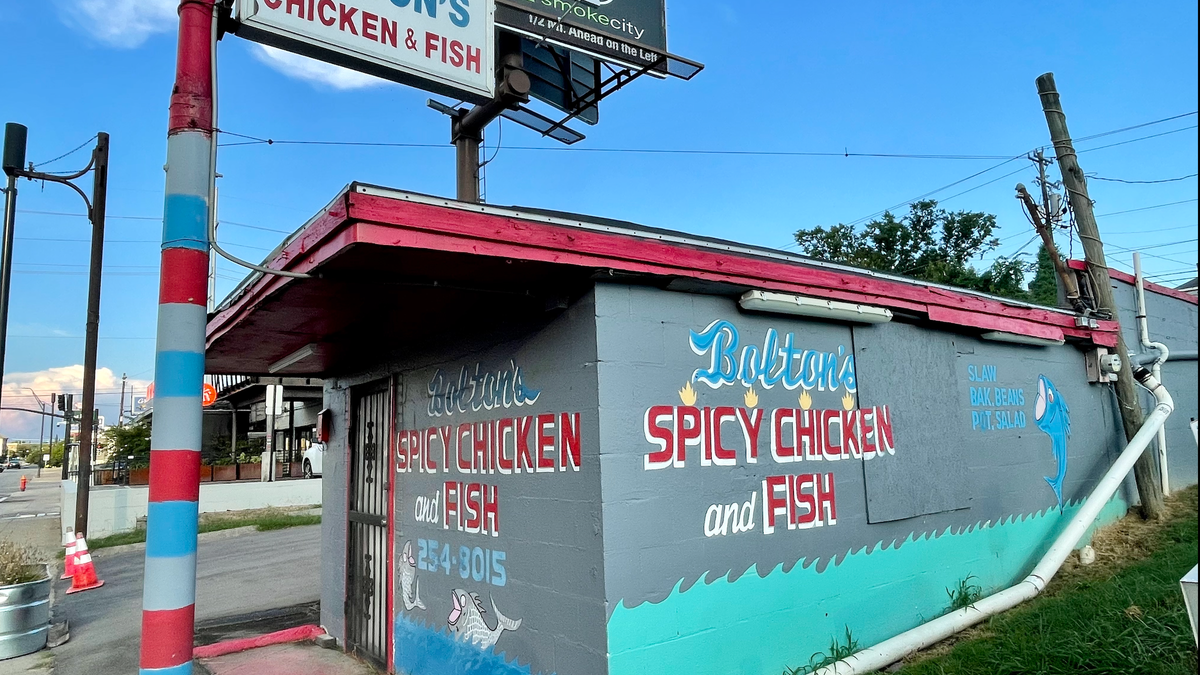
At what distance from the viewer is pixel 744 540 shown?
192 inches

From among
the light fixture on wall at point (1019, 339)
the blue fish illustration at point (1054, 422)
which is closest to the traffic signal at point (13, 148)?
the light fixture on wall at point (1019, 339)

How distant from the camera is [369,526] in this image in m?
7.06

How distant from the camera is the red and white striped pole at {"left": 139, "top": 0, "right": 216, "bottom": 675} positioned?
316 centimetres

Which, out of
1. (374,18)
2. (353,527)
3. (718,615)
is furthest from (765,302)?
(353,527)

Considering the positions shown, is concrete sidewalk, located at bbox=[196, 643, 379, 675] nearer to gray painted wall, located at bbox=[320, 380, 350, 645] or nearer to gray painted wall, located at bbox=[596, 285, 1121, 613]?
gray painted wall, located at bbox=[320, 380, 350, 645]

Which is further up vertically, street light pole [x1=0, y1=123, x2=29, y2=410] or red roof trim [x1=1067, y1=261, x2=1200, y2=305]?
street light pole [x1=0, y1=123, x2=29, y2=410]

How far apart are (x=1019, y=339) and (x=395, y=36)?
6.27m

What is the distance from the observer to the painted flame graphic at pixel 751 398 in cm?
504

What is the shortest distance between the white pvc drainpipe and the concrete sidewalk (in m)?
3.90

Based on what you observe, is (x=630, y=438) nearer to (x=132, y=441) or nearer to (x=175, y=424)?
(x=175, y=424)

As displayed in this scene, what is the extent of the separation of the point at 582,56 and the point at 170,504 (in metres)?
7.84

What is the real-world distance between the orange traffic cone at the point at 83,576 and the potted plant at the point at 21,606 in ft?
12.7

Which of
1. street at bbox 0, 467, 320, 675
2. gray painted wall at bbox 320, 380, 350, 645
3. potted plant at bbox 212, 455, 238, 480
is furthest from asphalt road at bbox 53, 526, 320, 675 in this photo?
potted plant at bbox 212, 455, 238, 480

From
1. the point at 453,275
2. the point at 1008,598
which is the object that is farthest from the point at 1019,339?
the point at 453,275
